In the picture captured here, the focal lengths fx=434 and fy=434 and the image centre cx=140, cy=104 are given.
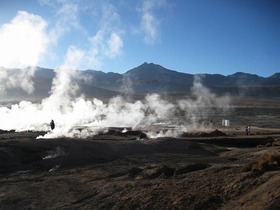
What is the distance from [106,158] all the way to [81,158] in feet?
6.21

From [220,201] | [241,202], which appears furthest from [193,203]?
[241,202]

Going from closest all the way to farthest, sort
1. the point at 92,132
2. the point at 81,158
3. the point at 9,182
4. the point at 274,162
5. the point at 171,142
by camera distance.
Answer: the point at 274,162, the point at 9,182, the point at 81,158, the point at 171,142, the point at 92,132

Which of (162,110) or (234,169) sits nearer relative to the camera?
(234,169)

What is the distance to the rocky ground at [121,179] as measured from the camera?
600 inches

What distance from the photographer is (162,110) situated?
4724 inches

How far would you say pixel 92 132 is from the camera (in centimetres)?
5306

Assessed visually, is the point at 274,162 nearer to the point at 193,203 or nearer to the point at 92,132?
the point at 193,203

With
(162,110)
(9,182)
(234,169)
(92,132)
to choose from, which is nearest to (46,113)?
(92,132)

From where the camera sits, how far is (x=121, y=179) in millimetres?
21672

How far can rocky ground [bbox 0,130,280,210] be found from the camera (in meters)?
15.2

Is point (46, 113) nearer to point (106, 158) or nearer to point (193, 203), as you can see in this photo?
point (106, 158)

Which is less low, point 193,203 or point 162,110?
point 162,110

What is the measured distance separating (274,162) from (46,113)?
6631cm

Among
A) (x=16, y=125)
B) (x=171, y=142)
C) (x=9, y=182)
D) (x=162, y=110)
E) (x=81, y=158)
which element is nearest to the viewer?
(x=9, y=182)
